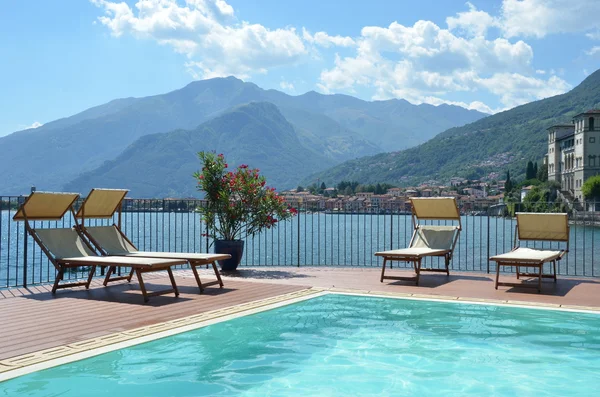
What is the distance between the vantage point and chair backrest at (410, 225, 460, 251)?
9.03 metres

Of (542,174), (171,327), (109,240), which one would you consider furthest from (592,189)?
(171,327)

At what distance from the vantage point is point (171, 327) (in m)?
5.17

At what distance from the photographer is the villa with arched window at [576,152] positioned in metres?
88.5

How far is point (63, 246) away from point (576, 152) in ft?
319

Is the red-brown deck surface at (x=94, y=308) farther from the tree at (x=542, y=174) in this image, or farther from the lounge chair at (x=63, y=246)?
the tree at (x=542, y=174)

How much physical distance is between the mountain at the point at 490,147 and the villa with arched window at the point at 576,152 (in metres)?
14.8

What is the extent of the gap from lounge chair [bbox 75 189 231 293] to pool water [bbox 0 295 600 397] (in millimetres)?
1515

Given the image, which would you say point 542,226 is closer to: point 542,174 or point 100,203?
point 100,203

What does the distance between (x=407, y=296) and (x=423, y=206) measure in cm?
284

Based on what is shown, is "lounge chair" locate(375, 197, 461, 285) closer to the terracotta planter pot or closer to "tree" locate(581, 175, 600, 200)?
the terracotta planter pot

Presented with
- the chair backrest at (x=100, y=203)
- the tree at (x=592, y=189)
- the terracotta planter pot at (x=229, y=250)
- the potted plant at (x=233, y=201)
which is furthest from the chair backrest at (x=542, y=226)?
the tree at (x=592, y=189)

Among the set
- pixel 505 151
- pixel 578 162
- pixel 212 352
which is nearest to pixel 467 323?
pixel 212 352

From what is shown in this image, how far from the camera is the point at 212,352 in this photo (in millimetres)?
4656

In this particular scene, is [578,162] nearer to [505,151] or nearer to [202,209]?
[505,151]
